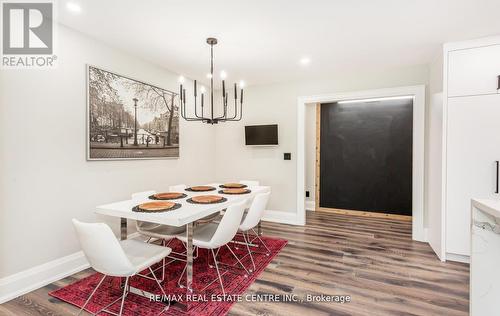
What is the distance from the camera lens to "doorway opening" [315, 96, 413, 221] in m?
4.55

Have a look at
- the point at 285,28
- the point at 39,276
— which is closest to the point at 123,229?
the point at 39,276

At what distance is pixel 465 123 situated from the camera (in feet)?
8.95

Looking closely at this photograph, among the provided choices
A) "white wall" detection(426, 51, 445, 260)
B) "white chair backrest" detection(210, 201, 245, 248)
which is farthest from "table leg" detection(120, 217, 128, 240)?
"white wall" detection(426, 51, 445, 260)

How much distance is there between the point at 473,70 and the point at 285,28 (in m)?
2.10

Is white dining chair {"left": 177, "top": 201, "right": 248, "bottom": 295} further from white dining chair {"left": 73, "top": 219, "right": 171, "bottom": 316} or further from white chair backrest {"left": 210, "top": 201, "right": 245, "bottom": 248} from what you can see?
white dining chair {"left": 73, "top": 219, "right": 171, "bottom": 316}

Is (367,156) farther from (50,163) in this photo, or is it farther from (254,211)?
(50,163)

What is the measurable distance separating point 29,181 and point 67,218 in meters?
0.51

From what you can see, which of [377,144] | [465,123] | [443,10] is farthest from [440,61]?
[377,144]

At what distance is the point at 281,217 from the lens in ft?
14.5

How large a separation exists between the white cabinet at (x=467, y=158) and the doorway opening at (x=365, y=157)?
181cm

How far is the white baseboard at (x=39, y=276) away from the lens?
2.07 meters

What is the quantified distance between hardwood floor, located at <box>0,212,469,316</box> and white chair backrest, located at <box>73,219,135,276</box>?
2.10 ft

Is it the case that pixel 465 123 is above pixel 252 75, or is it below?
below

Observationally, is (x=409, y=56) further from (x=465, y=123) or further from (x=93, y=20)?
(x=93, y=20)
